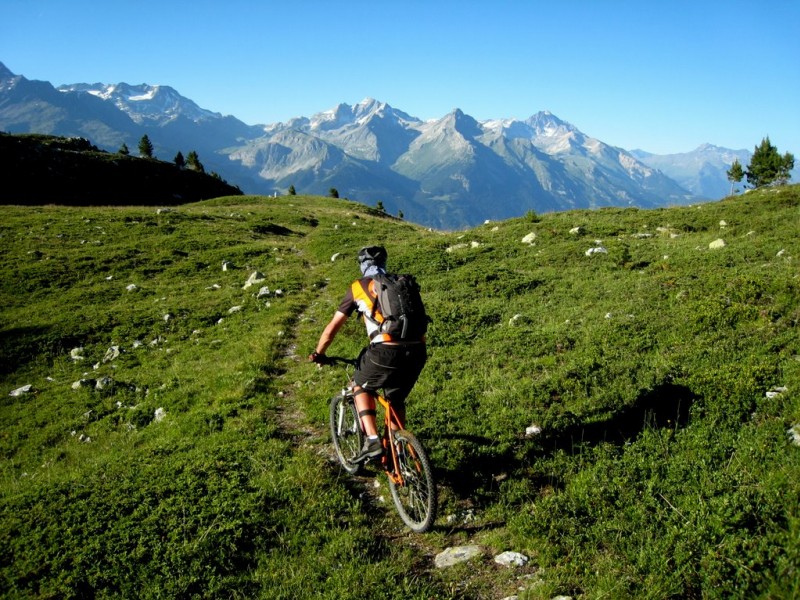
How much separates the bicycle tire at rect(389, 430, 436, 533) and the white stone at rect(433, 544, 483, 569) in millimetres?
389

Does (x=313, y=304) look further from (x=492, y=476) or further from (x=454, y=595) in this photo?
(x=454, y=595)

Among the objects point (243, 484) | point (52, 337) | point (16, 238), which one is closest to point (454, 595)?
point (243, 484)

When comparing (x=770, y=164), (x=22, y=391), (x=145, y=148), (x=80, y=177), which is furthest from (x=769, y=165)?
(x=145, y=148)

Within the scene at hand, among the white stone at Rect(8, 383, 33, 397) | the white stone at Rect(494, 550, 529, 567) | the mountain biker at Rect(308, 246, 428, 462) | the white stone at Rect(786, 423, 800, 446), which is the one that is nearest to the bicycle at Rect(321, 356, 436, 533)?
the mountain biker at Rect(308, 246, 428, 462)

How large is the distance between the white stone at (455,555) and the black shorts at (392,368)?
6.77ft

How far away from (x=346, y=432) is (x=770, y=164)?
4247 inches

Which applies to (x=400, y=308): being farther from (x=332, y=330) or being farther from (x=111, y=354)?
(x=111, y=354)

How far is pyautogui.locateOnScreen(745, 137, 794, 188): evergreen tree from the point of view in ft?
273

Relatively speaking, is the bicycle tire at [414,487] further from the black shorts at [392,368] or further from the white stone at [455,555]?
the black shorts at [392,368]

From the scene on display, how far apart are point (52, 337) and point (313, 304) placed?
9303 mm

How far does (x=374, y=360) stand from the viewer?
6.71 metres

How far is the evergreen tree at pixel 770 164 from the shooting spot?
83.1 m

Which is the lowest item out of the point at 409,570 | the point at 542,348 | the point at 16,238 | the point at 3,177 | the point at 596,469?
the point at 409,570

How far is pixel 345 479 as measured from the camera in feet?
26.1
